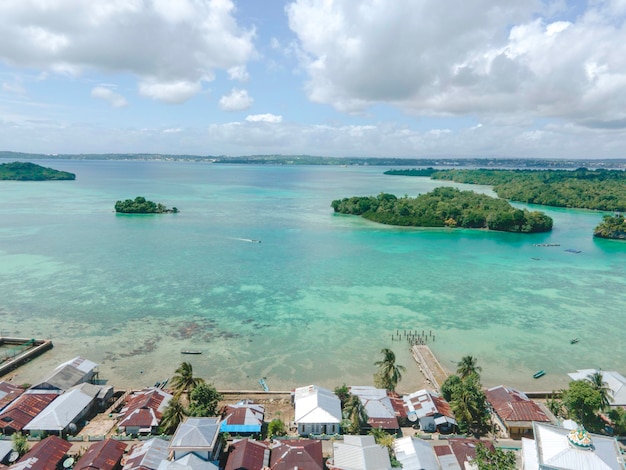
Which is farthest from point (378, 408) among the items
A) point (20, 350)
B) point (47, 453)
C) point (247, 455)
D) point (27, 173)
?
point (27, 173)

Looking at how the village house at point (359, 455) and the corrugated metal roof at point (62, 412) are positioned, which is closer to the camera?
the village house at point (359, 455)

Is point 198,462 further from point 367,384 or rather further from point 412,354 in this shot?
point 412,354

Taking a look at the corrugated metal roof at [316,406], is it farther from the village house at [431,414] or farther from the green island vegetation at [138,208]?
the green island vegetation at [138,208]

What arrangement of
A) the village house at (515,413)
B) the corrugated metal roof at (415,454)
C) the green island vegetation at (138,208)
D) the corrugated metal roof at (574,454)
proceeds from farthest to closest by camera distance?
the green island vegetation at (138,208) → the village house at (515,413) → the corrugated metal roof at (415,454) → the corrugated metal roof at (574,454)

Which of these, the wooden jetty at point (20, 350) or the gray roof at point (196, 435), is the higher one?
the gray roof at point (196, 435)

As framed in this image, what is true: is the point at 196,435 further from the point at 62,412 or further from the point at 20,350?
the point at 20,350

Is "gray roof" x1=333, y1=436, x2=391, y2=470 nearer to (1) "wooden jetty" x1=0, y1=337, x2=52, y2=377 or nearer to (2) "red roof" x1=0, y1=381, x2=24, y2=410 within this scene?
(2) "red roof" x1=0, y1=381, x2=24, y2=410

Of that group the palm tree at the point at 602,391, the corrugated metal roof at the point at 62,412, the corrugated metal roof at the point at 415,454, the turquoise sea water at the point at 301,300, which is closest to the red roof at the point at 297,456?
the corrugated metal roof at the point at 415,454
